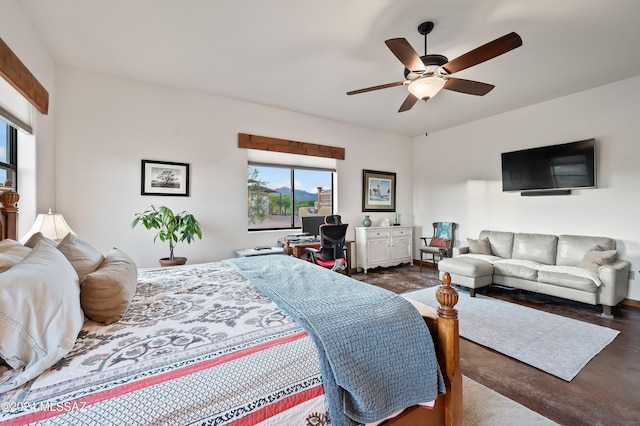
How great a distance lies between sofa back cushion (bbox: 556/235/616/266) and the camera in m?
3.58

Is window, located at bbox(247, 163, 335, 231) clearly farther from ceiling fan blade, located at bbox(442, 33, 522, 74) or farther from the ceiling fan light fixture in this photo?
ceiling fan blade, located at bbox(442, 33, 522, 74)

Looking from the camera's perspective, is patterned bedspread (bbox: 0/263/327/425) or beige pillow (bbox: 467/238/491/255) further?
beige pillow (bbox: 467/238/491/255)

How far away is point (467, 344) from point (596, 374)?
851 mm

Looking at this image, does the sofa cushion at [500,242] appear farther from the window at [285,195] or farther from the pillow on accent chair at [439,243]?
the window at [285,195]

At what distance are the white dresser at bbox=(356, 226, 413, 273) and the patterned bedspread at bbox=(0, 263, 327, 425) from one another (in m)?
3.94

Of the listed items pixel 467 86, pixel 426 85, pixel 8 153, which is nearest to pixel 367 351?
pixel 426 85

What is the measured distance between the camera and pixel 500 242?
4.51m

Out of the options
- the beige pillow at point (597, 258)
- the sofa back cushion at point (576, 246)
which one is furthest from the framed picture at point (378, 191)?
the beige pillow at point (597, 258)

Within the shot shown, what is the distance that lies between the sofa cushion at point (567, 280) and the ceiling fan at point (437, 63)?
7.87 feet

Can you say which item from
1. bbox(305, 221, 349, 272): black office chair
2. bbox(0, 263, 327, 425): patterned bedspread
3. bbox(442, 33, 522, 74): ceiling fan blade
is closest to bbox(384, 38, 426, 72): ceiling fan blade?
bbox(442, 33, 522, 74): ceiling fan blade

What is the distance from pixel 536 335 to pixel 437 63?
2.70 metres

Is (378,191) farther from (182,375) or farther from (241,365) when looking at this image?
(182,375)

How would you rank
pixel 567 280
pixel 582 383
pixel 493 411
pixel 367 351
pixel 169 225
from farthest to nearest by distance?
pixel 169 225
pixel 567 280
pixel 582 383
pixel 493 411
pixel 367 351

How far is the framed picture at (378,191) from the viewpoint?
5.56 m
